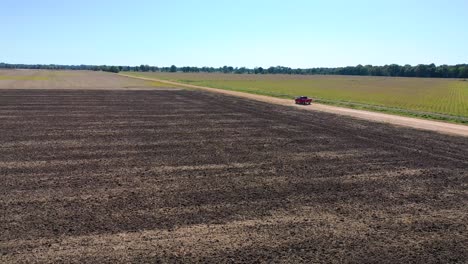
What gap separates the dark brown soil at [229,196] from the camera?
1062cm

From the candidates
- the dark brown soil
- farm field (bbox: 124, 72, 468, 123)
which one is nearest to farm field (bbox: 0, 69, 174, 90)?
farm field (bbox: 124, 72, 468, 123)

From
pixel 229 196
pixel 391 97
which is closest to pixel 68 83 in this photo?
pixel 391 97

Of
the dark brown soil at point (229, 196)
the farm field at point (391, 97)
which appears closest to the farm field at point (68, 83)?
the farm field at point (391, 97)

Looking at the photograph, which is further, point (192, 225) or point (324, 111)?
point (324, 111)

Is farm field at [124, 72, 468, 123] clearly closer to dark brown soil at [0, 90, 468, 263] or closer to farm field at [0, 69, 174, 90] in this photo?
farm field at [0, 69, 174, 90]

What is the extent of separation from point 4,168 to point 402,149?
20381mm

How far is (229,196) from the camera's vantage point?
14.8 m

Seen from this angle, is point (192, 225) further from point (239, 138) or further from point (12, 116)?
point (12, 116)

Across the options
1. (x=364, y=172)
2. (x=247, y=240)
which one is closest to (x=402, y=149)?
(x=364, y=172)

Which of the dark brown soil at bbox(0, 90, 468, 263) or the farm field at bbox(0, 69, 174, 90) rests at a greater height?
the farm field at bbox(0, 69, 174, 90)

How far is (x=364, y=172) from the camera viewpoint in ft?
61.1

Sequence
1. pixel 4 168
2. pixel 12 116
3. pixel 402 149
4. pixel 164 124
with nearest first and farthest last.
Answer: pixel 4 168 → pixel 402 149 → pixel 164 124 → pixel 12 116

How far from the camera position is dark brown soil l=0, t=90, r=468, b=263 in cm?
1062

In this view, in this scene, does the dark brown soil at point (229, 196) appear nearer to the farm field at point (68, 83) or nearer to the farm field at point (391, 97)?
the farm field at point (391, 97)
